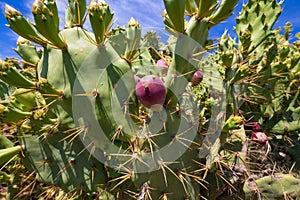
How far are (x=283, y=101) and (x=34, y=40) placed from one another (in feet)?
7.54

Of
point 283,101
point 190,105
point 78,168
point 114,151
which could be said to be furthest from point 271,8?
point 78,168

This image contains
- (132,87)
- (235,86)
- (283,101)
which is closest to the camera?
(132,87)

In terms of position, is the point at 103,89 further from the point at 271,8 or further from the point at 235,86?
the point at 271,8

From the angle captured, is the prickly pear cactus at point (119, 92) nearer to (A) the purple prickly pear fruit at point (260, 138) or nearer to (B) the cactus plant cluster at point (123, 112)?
(B) the cactus plant cluster at point (123, 112)

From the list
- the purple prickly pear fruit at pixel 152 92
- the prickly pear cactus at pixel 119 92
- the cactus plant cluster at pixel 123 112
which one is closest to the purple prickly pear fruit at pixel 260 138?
the cactus plant cluster at pixel 123 112

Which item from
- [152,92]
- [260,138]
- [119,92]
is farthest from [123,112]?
[260,138]

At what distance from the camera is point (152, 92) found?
1374 mm

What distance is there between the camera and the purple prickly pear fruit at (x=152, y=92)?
1.38 metres

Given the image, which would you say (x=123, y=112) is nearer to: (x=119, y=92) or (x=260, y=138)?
(x=119, y=92)

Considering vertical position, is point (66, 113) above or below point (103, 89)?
below

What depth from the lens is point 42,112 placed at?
1.70 m

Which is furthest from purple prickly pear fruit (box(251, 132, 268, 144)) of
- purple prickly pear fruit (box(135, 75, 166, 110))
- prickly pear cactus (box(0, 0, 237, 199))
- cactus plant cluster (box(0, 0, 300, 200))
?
purple prickly pear fruit (box(135, 75, 166, 110))

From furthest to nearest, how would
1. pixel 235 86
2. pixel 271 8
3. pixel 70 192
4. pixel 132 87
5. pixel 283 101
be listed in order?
1. pixel 283 101
2. pixel 271 8
3. pixel 235 86
4. pixel 70 192
5. pixel 132 87

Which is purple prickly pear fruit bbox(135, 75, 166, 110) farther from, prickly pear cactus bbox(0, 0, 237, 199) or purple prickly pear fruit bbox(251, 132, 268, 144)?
purple prickly pear fruit bbox(251, 132, 268, 144)
